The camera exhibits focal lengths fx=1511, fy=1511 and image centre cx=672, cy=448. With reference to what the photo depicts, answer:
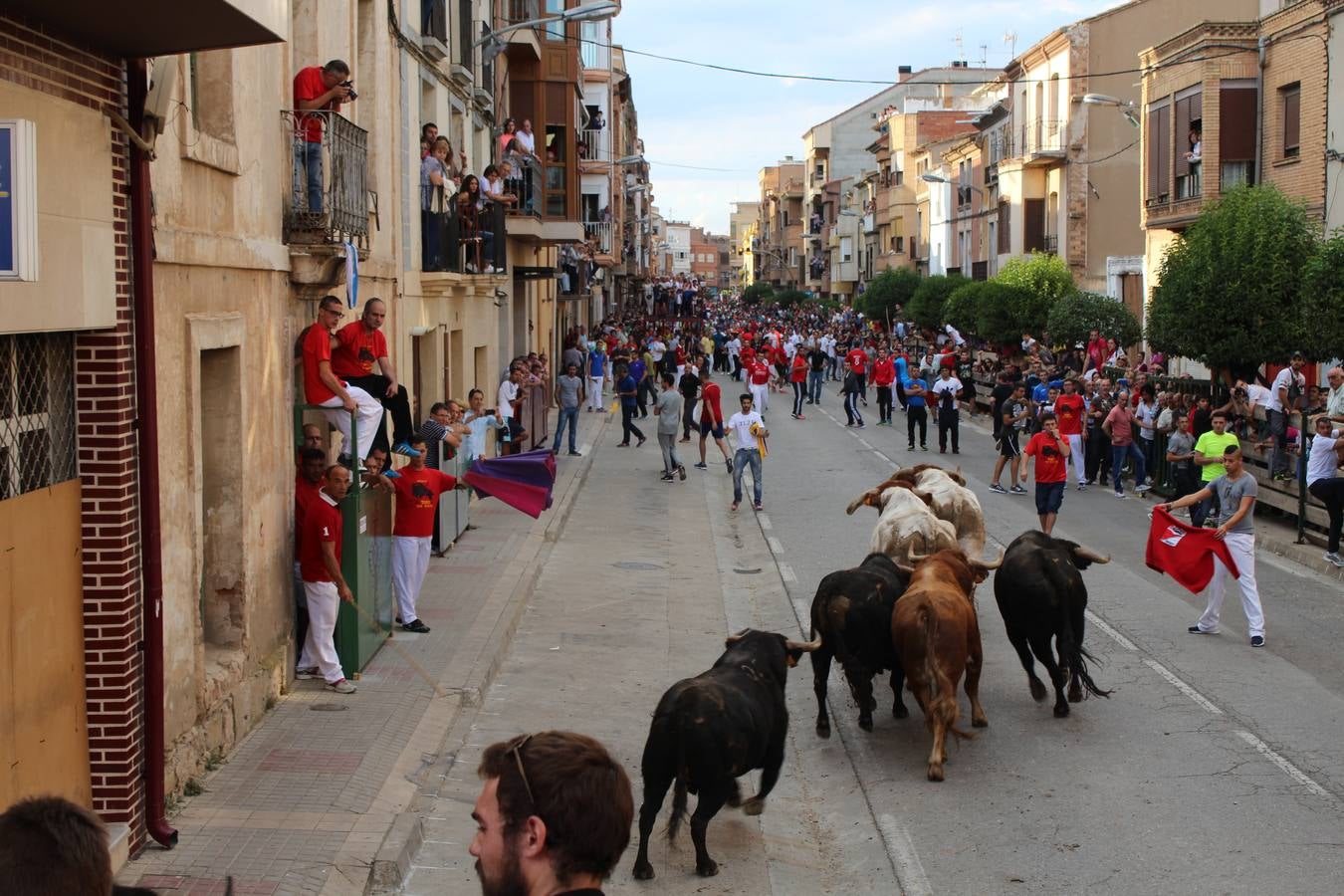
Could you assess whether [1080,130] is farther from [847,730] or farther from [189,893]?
[189,893]

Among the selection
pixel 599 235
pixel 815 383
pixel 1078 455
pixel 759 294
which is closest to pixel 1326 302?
pixel 1078 455

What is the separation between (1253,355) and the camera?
24.6m

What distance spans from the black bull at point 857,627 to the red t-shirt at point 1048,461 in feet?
26.1

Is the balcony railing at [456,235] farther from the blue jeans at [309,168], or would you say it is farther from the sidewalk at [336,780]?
the blue jeans at [309,168]

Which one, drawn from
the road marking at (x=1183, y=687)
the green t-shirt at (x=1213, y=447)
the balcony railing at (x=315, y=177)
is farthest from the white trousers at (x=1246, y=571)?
the balcony railing at (x=315, y=177)

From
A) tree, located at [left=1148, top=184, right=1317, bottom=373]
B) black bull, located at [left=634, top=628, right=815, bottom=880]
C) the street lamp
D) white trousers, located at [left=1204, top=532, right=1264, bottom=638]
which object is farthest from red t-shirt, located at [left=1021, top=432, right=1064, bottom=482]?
the street lamp

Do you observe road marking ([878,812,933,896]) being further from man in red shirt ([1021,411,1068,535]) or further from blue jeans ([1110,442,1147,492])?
blue jeans ([1110,442,1147,492])

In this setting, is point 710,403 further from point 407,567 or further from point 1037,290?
point 1037,290

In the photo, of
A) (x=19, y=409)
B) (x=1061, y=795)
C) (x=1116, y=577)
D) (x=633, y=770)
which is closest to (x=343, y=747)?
(x=633, y=770)

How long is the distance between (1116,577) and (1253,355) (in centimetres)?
1035

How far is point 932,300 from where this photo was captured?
55250 millimetres

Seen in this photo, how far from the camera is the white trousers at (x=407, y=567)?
12922 mm

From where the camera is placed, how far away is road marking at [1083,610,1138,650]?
12750mm

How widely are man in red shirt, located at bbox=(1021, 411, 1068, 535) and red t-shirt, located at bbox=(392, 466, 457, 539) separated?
7.91 meters
